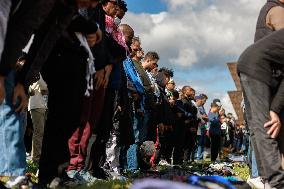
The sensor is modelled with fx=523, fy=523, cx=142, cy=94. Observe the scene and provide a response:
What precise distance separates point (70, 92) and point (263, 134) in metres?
1.50

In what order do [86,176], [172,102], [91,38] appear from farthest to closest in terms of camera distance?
[172,102] → [86,176] → [91,38]

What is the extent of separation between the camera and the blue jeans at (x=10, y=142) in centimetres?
330

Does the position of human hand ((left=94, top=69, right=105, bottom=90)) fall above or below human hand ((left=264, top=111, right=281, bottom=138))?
above

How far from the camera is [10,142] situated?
334 centimetres

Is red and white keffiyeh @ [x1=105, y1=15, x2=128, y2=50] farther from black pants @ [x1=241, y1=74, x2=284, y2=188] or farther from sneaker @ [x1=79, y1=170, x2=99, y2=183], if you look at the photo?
black pants @ [x1=241, y1=74, x2=284, y2=188]

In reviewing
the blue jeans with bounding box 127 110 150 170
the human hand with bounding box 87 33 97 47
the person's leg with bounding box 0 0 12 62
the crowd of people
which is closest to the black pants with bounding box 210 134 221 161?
the crowd of people

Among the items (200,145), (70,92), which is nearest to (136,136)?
(70,92)

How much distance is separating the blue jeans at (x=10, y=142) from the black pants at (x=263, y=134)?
5.82 feet

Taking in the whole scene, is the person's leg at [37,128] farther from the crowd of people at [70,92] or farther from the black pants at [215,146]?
the black pants at [215,146]

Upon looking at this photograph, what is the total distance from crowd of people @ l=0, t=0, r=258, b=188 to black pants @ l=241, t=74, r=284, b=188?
1.24 m

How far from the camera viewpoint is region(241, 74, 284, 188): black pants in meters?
3.87

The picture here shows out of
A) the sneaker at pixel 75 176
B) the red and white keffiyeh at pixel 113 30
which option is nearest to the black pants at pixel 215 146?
the red and white keffiyeh at pixel 113 30

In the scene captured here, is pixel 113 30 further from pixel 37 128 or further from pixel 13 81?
pixel 13 81

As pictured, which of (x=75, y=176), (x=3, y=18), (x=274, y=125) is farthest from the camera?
(x=75, y=176)
